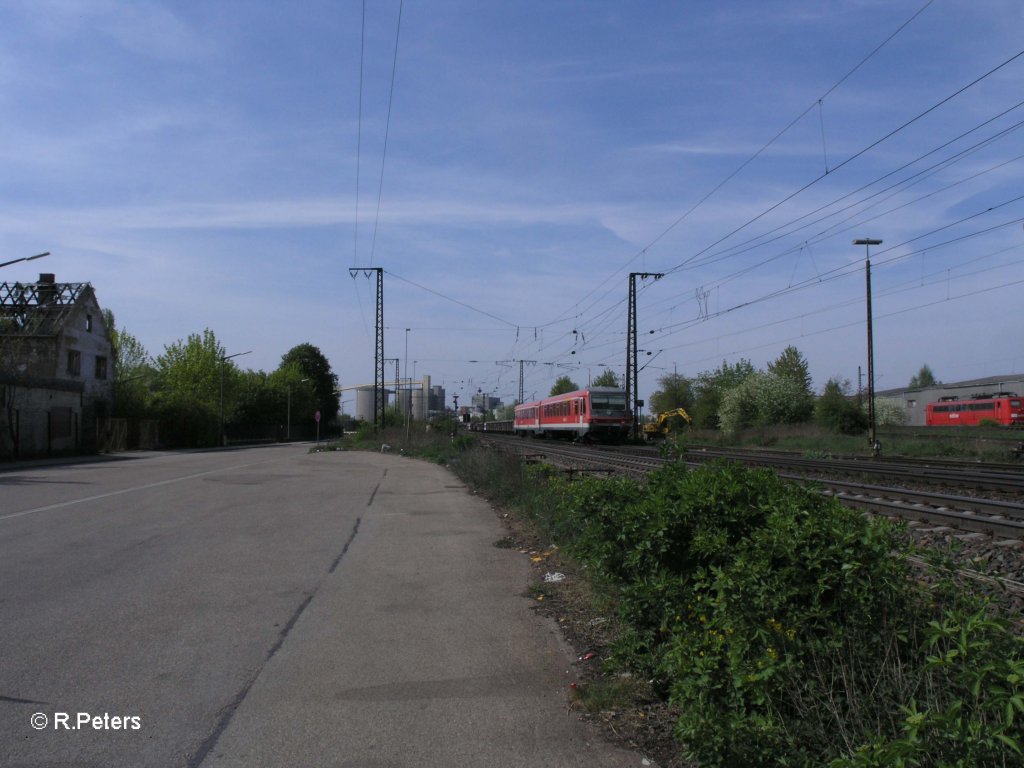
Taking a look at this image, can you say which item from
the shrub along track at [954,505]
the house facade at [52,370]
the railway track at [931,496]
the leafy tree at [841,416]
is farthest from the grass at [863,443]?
the house facade at [52,370]

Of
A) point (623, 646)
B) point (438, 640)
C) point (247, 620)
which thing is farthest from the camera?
point (247, 620)

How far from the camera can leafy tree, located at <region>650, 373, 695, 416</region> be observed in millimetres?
83062

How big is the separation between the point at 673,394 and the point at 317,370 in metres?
52.3

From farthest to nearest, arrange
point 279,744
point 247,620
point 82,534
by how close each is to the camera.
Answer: point 82,534, point 247,620, point 279,744

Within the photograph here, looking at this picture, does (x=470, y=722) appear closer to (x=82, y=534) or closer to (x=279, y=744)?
(x=279, y=744)

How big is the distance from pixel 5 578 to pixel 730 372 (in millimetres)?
74119

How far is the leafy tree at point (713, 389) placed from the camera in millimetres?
64125

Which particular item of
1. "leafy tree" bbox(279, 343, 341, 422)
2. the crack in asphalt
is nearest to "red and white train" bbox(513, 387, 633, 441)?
the crack in asphalt

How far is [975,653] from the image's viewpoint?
115 inches

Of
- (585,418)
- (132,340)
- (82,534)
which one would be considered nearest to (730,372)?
(585,418)

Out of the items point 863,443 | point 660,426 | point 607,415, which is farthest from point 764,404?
point 863,443

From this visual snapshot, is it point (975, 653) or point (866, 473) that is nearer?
point (975, 653)

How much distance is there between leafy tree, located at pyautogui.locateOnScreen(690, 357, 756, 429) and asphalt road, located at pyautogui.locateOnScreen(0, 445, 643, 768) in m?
53.4

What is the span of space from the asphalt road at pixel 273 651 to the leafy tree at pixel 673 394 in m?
72.9
